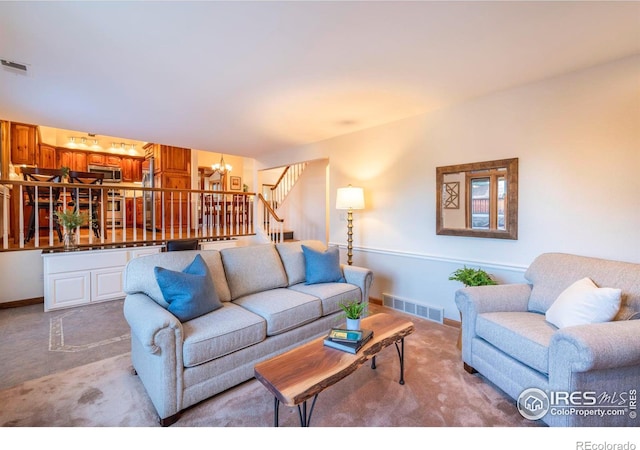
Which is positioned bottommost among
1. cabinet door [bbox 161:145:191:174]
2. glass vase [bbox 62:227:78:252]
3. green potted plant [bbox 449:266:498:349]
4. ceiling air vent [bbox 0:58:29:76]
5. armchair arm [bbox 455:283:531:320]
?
armchair arm [bbox 455:283:531:320]

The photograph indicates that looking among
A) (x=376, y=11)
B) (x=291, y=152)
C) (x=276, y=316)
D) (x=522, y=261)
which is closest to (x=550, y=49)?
(x=376, y=11)

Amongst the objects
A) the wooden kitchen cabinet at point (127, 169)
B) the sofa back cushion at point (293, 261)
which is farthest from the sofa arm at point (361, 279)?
the wooden kitchen cabinet at point (127, 169)

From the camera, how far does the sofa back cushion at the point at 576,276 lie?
1787mm

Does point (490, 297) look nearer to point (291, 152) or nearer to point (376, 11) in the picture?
point (376, 11)

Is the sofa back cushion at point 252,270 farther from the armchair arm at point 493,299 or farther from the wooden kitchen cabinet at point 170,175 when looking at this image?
the wooden kitchen cabinet at point 170,175

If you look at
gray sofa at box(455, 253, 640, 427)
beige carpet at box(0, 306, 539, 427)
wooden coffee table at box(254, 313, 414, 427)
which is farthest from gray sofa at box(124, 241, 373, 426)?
gray sofa at box(455, 253, 640, 427)

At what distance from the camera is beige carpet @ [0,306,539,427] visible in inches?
66.1

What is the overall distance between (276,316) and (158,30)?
213cm

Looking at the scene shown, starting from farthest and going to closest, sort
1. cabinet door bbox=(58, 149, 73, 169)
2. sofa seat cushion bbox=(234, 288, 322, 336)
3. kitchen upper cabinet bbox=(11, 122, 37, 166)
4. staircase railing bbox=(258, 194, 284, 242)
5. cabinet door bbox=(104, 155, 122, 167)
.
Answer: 1. cabinet door bbox=(104, 155, 122, 167)
2. cabinet door bbox=(58, 149, 73, 169)
3. staircase railing bbox=(258, 194, 284, 242)
4. kitchen upper cabinet bbox=(11, 122, 37, 166)
5. sofa seat cushion bbox=(234, 288, 322, 336)

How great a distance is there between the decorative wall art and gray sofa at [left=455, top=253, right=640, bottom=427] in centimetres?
93

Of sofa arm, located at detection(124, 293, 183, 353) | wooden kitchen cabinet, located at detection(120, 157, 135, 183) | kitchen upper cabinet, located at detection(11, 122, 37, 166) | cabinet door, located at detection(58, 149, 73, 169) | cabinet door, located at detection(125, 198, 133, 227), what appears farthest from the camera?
wooden kitchen cabinet, located at detection(120, 157, 135, 183)

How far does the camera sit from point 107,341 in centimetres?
275

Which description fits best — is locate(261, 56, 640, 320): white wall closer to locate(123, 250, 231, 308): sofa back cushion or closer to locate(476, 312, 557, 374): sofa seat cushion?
locate(476, 312, 557, 374): sofa seat cushion

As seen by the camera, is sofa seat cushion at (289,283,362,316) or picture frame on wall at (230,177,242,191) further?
picture frame on wall at (230,177,242,191)
